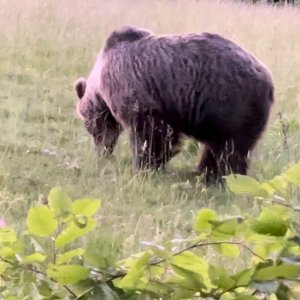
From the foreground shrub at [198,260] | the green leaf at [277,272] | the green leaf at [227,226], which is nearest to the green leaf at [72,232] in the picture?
the foreground shrub at [198,260]

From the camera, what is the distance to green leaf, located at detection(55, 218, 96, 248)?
1.62 m

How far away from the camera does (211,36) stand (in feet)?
23.8

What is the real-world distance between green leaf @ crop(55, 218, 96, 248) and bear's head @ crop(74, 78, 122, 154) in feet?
20.7

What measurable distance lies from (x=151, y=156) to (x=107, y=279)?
570 cm

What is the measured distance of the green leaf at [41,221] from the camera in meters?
1.62

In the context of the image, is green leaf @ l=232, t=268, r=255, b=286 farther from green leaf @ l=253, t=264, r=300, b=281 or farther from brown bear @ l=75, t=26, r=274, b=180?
brown bear @ l=75, t=26, r=274, b=180

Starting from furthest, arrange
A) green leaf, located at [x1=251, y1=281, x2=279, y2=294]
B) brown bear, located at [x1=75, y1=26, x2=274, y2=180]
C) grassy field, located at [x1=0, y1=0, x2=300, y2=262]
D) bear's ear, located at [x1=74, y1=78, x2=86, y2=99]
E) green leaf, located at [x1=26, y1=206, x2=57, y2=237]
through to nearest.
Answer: bear's ear, located at [x1=74, y1=78, x2=86, y2=99], brown bear, located at [x1=75, y1=26, x2=274, y2=180], grassy field, located at [x1=0, y1=0, x2=300, y2=262], green leaf, located at [x1=26, y1=206, x2=57, y2=237], green leaf, located at [x1=251, y1=281, x2=279, y2=294]

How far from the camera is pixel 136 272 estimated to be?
5.05 feet

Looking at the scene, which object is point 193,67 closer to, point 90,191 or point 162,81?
point 162,81

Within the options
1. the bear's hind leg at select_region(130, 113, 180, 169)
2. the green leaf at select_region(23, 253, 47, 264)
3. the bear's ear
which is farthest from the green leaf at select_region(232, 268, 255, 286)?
the bear's ear

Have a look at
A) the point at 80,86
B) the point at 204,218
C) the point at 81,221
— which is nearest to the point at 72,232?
the point at 81,221

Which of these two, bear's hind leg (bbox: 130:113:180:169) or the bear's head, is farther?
the bear's head

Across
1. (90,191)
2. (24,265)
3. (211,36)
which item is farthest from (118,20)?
(24,265)

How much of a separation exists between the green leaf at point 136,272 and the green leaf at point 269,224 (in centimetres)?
22
